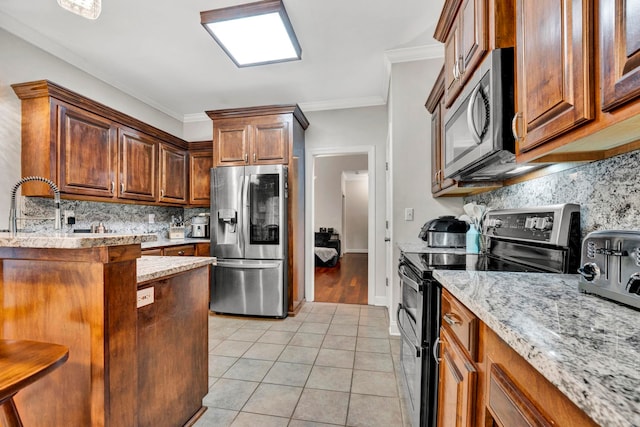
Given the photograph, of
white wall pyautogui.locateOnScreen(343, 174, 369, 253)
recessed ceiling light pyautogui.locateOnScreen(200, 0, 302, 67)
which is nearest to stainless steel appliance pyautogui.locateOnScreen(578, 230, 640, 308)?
recessed ceiling light pyautogui.locateOnScreen(200, 0, 302, 67)

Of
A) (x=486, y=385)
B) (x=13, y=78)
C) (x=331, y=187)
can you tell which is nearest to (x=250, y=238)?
(x=13, y=78)

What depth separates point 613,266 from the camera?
2.42ft

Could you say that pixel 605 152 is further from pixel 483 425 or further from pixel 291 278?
pixel 291 278

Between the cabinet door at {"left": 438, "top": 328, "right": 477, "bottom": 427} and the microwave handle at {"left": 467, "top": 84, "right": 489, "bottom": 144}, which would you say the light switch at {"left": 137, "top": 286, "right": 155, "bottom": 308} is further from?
the microwave handle at {"left": 467, "top": 84, "right": 489, "bottom": 144}

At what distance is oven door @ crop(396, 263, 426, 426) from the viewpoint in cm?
128

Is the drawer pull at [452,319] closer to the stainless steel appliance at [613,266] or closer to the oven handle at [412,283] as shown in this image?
the oven handle at [412,283]

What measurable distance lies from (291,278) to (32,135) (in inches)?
103

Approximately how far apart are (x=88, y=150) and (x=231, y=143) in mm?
1325

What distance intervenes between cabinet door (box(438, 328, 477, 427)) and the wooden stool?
1.22m

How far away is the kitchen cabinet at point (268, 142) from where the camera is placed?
10.4 feet

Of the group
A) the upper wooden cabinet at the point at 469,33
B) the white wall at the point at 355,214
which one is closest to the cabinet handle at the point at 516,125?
the upper wooden cabinet at the point at 469,33

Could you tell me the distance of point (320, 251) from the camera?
620 centimetres

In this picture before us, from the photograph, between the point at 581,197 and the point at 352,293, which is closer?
the point at 581,197

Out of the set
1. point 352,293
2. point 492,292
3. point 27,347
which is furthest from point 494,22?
point 352,293
